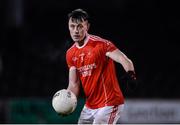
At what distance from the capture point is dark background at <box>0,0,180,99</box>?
11.2 metres

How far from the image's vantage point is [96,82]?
5441 millimetres

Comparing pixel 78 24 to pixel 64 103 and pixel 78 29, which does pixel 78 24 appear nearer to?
pixel 78 29

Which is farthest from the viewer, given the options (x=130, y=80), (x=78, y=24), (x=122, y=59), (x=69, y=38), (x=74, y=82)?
(x=69, y=38)

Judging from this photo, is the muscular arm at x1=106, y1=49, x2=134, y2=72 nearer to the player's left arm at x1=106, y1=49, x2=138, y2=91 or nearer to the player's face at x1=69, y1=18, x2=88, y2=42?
the player's left arm at x1=106, y1=49, x2=138, y2=91

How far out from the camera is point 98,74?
5.43 meters

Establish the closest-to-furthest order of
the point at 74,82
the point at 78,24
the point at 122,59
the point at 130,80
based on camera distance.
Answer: the point at 130,80
the point at 122,59
the point at 78,24
the point at 74,82

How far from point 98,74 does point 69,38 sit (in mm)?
5780

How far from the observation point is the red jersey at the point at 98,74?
5.41 meters

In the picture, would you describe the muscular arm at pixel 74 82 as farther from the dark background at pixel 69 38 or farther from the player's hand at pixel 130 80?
the dark background at pixel 69 38

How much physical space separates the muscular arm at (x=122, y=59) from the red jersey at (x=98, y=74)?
8 centimetres

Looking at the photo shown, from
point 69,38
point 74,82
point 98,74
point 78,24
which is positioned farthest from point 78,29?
point 69,38

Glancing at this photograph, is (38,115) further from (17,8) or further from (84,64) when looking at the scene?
(84,64)

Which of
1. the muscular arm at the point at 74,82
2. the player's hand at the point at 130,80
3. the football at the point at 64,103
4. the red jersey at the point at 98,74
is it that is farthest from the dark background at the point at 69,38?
the player's hand at the point at 130,80

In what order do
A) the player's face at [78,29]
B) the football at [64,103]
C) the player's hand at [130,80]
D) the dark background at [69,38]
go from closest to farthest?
the player's hand at [130,80] → the football at [64,103] → the player's face at [78,29] → the dark background at [69,38]
